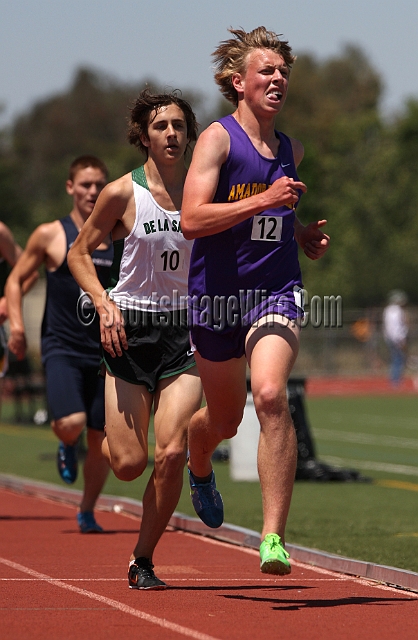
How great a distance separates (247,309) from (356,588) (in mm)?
1808

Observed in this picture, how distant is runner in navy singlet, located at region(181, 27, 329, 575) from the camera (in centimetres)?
598

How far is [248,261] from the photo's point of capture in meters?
6.27

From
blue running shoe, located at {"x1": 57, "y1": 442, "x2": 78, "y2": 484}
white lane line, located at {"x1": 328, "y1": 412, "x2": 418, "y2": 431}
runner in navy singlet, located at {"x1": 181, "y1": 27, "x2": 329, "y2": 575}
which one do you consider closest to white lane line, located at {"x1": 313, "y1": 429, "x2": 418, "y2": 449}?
white lane line, located at {"x1": 328, "y1": 412, "x2": 418, "y2": 431}

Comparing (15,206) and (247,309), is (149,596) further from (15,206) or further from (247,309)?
(15,206)

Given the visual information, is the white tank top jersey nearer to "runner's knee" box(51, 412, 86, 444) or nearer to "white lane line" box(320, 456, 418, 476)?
"runner's knee" box(51, 412, 86, 444)

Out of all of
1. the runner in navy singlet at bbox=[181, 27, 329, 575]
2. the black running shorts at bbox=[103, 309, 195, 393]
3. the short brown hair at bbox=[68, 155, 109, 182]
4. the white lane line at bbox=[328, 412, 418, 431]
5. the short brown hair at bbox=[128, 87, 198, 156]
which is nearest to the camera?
the runner in navy singlet at bbox=[181, 27, 329, 575]

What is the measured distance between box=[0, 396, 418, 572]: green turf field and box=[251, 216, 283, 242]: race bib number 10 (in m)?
2.62

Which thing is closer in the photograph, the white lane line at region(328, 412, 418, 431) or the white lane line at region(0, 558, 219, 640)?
the white lane line at region(0, 558, 219, 640)

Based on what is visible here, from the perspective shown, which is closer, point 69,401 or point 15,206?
point 69,401

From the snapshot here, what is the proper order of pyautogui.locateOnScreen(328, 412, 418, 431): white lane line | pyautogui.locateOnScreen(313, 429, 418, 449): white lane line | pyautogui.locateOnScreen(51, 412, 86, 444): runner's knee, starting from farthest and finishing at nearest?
pyautogui.locateOnScreen(328, 412, 418, 431): white lane line, pyautogui.locateOnScreen(313, 429, 418, 449): white lane line, pyautogui.locateOnScreen(51, 412, 86, 444): runner's knee

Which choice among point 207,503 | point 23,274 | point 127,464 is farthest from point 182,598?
point 23,274

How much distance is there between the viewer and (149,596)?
6.41 metres

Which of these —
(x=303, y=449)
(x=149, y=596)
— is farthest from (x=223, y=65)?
(x=303, y=449)

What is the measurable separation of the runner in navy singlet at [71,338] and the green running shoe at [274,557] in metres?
3.86
